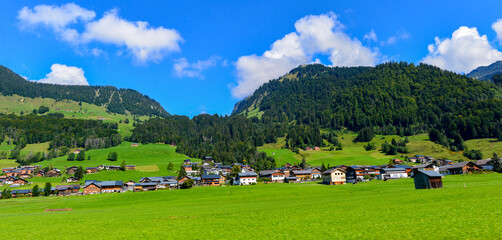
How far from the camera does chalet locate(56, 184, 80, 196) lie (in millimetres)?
127375

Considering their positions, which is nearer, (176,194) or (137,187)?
(176,194)

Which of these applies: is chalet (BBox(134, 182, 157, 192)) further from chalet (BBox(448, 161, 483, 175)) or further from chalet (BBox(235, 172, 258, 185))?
chalet (BBox(448, 161, 483, 175))

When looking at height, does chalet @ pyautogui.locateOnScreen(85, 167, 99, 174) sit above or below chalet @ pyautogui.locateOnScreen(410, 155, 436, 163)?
above

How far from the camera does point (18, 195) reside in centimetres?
12306

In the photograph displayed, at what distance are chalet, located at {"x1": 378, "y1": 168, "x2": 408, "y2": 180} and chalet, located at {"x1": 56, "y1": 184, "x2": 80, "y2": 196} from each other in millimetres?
151136

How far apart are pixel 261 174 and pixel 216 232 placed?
429 feet

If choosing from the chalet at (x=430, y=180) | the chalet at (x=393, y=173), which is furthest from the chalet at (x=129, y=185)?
the chalet at (x=430, y=180)

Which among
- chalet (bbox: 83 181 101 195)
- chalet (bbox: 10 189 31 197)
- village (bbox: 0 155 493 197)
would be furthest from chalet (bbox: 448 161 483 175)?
chalet (bbox: 10 189 31 197)

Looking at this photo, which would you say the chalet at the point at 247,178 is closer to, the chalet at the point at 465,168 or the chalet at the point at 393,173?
the chalet at the point at 393,173

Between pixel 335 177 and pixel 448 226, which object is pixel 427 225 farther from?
pixel 335 177

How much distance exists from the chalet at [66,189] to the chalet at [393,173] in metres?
151

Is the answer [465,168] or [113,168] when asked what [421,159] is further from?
[113,168]

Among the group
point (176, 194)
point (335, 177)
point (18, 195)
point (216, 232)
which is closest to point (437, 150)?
point (335, 177)

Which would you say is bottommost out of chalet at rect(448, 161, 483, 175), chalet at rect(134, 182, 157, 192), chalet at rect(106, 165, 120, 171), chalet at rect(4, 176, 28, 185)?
chalet at rect(134, 182, 157, 192)
